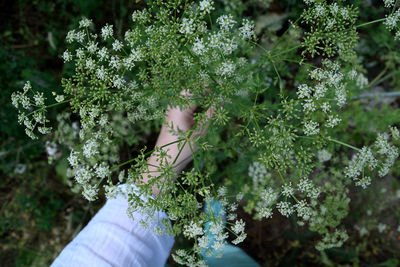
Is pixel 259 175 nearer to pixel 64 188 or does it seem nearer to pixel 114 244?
pixel 114 244

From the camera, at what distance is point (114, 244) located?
2.41 m

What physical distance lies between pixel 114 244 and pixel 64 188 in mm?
2761

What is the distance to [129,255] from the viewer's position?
2.40 m

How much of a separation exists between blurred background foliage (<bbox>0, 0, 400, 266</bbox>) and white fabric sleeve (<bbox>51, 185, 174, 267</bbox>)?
1945 mm

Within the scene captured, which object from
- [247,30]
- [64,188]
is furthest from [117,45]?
[64,188]

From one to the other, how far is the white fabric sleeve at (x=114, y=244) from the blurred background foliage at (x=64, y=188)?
1.95 meters

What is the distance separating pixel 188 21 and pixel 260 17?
2635mm

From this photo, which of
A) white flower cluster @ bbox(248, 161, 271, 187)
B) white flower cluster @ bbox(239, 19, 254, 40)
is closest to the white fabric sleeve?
white flower cluster @ bbox(248, 161, 271, 187)

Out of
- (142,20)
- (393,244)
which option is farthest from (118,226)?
(393,244)

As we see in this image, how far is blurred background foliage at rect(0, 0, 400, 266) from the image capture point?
4.36 m

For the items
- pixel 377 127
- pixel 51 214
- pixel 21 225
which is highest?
pixel 377 127

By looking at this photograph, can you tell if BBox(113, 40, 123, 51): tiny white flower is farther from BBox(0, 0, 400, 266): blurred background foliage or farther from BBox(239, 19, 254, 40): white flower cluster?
BBox(0, 0, 400, 266): blurred background foliage

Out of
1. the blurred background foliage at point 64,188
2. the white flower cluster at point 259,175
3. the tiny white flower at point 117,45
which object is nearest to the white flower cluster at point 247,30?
the tiny white flower at point 117,45

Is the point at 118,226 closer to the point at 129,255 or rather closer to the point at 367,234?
the point at 129,255
